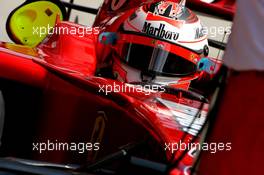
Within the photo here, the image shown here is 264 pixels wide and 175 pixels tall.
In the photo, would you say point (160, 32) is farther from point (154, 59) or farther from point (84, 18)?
point (84, 18)

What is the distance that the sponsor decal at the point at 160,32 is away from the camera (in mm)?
2883

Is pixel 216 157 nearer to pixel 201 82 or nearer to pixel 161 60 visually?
pixel 161 60

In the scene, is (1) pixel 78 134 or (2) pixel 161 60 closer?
(1) pixel 78 134

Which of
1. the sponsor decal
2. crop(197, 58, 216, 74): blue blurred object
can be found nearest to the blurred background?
crop(197, 58, 216, 74): blue blurred object

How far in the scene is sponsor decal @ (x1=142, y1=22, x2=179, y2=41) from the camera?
288 cm

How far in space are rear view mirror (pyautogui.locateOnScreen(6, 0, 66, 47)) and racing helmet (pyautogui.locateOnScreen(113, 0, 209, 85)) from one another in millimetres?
1160

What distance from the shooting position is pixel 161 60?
2832mm

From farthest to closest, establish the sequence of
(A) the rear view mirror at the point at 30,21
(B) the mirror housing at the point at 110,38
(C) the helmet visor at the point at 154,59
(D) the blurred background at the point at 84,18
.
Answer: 1. (D) the blurred background at the point at 84,18
2. (A) the rear view mirror at the point at 30,21
3. (B) the mirror housing at the point at 110,38
4. (C) the helmet visor at the point at 154,59

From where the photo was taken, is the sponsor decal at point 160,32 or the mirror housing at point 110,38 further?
the mirror housing at point 110,38

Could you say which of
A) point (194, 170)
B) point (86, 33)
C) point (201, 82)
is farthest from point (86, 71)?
point (194, 170)

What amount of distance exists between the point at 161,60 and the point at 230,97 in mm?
1628

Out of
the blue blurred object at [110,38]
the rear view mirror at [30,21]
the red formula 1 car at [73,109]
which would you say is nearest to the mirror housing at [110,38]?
the blue blurred object at [110,38]

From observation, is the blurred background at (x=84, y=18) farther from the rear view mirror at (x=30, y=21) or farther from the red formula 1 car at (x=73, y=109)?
the red formula 1 car at (x=73, y=109)

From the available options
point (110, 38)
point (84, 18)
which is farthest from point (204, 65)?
point (84, 18)
